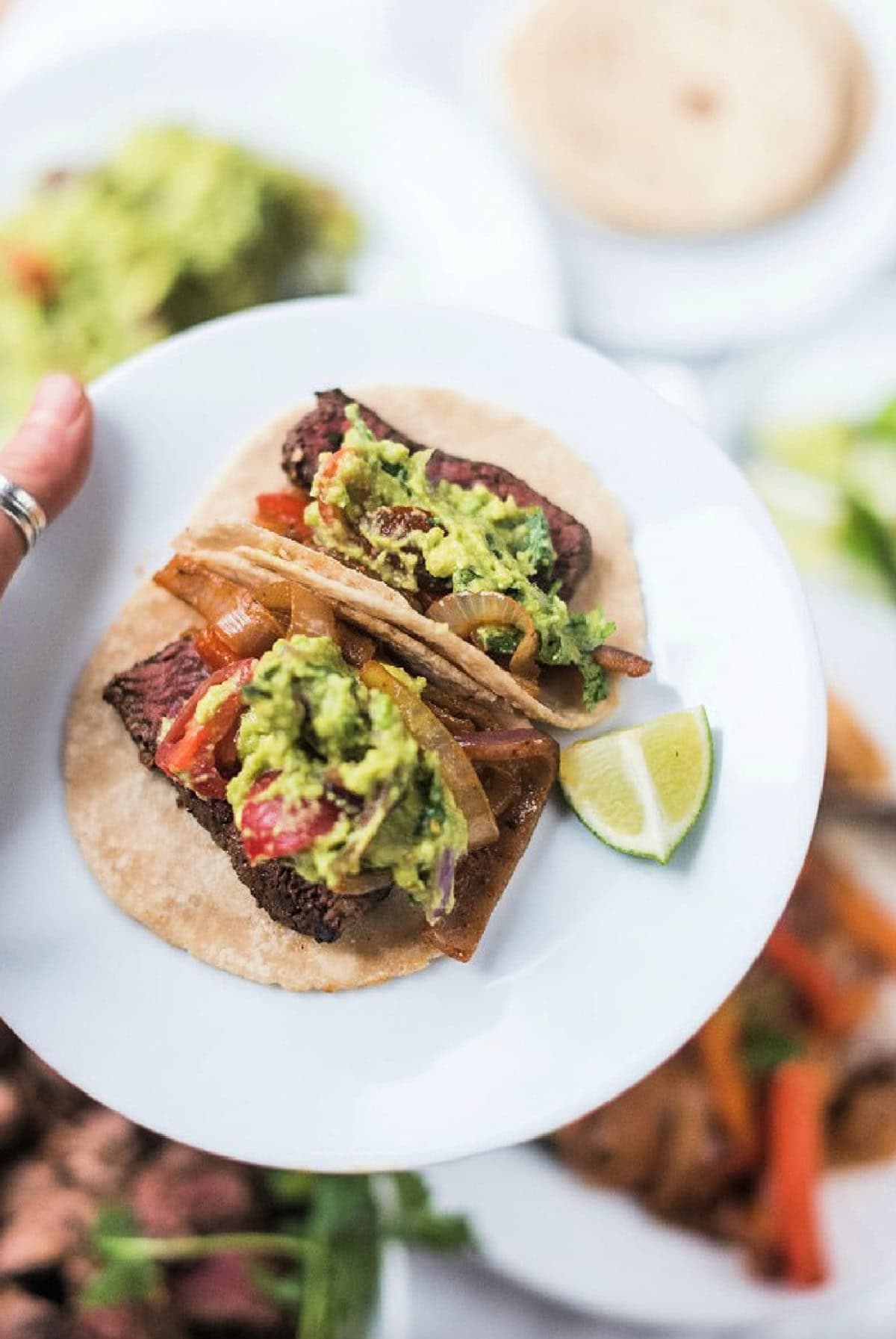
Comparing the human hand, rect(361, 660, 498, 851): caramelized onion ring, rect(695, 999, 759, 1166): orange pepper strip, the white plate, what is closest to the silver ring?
the human hand

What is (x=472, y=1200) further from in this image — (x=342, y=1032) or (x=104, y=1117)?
(x=342, y=1032)

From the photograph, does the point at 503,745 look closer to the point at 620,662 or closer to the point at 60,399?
the point at 620,662

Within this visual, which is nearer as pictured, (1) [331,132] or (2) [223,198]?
(2) [223,198]

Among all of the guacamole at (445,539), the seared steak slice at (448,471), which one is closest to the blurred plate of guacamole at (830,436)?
the seared steak slice at (448,471)

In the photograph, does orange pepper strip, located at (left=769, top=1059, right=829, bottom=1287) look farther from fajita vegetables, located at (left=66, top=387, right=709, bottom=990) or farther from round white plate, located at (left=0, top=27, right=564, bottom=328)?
round white plate, located at (left=0, top=27, right=564, bottom=328)

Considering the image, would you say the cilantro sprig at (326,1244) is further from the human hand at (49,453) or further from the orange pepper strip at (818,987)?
the human hand at (49,453)

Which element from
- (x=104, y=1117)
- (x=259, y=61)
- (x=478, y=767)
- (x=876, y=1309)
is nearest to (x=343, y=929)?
(x=478, y=767)

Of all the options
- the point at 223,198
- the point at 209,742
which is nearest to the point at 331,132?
the point at 223,198

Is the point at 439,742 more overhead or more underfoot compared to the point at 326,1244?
more overhead

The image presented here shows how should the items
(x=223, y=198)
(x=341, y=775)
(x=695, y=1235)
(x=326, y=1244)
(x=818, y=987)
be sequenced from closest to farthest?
1. (x=341, y=775)
2. (x=326, y=1244)
3. (x=695, y=1235)
4. (x=223, y=198)
5. (x=818, y=987)
